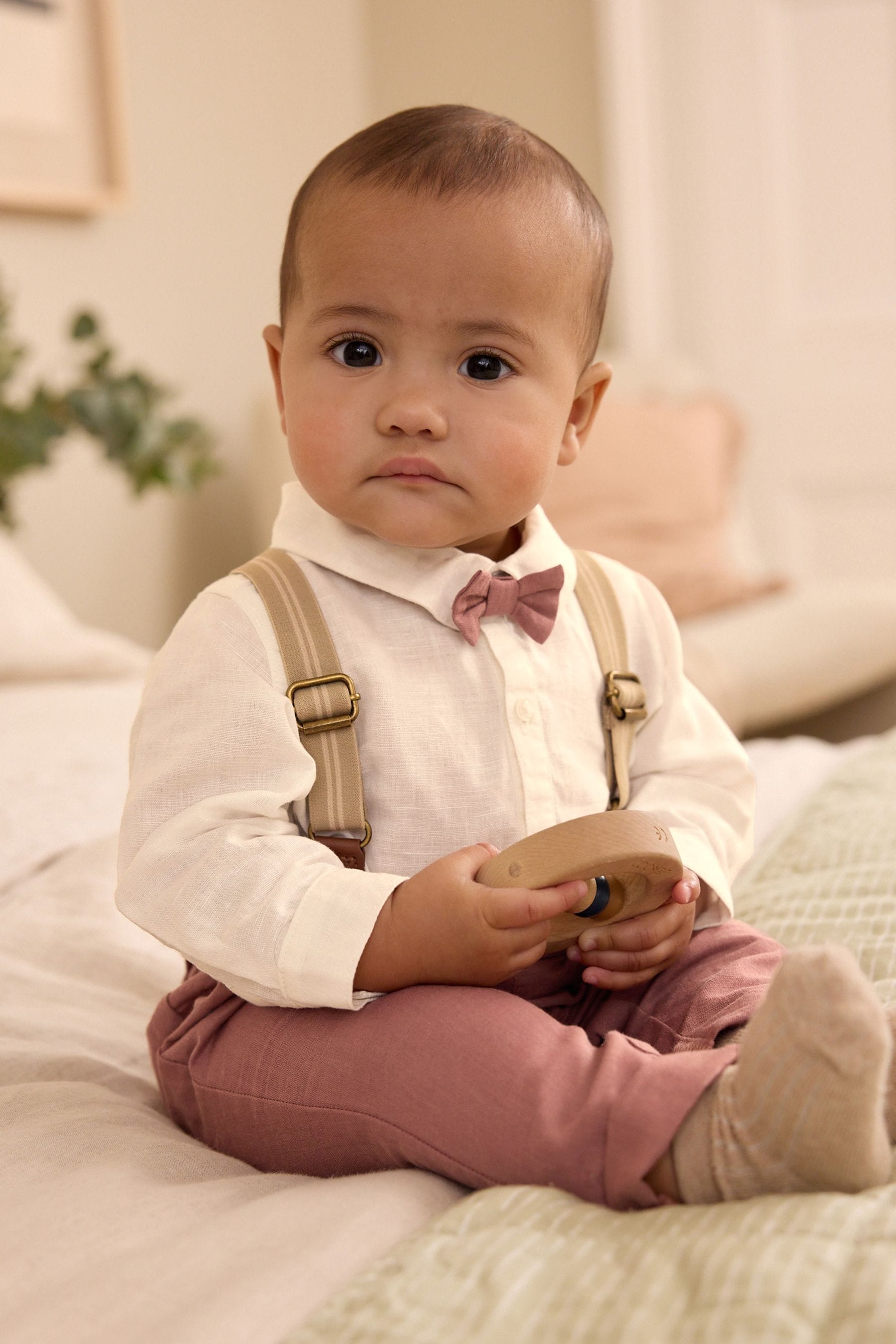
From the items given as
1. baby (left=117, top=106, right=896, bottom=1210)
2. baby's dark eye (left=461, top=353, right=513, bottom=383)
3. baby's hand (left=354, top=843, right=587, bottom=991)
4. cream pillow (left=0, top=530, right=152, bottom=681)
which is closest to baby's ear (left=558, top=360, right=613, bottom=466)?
baby (left=117, top=106, right=896, bottom=1210)

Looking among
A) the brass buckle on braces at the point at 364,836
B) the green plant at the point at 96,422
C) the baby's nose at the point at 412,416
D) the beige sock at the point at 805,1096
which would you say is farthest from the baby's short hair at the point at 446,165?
the green plant at the point at 96,422

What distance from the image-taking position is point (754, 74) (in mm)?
3080

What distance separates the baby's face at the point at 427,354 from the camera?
758 mm

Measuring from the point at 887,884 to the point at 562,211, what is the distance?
1.70ft

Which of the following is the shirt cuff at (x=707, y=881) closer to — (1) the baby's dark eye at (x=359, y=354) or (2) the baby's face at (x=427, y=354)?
(2) the baby's face at (x=427, y=354)

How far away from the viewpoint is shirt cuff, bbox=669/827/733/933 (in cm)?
84

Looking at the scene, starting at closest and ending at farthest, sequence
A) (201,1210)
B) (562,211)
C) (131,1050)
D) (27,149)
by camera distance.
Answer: (201,1210) < (562,211) < (131,1050) < (27,149)

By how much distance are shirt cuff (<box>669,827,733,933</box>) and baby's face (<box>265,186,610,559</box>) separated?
9.5 inches

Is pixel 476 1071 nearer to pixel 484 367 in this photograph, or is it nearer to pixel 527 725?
pixel 527 725

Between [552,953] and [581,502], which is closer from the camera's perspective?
[552,953]

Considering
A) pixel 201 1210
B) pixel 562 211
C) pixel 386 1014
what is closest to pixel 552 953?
pixel 386 1014

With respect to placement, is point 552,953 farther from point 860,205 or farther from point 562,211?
point 860,205

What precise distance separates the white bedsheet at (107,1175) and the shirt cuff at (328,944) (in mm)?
95

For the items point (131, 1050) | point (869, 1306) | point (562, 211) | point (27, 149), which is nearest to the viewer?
point (869, 1306)
